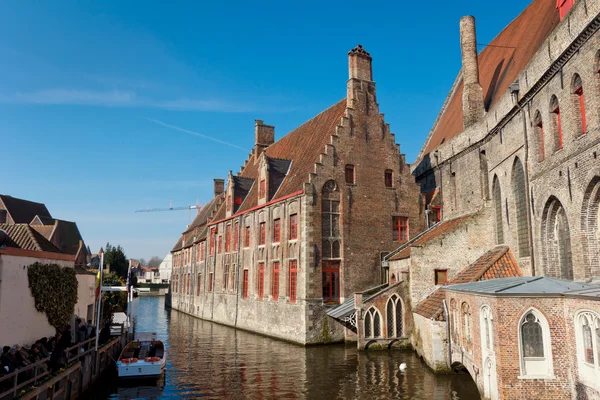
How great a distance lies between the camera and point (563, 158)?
12.8m

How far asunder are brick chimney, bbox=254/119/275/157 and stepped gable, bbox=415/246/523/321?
25.2 metres

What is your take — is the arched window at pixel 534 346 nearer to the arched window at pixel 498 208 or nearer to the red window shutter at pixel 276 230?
the arched window at pixel 498 208

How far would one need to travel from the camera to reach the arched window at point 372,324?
20281 millimetres

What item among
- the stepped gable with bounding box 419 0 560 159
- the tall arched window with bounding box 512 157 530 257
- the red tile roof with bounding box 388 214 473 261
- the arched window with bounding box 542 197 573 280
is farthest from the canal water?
the stepped gable with bounding box 419 0 560 159

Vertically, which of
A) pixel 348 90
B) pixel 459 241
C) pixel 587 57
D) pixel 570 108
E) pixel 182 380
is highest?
pixel 348 90

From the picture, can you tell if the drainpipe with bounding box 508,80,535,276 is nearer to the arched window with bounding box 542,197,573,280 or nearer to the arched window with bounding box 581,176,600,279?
the arched window with bounding box 542,197,573,280

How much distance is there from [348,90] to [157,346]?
15652 mm

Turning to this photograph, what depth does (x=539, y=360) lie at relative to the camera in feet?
33.9

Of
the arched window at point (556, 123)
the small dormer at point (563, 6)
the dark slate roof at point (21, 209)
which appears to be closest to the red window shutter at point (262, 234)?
the arched window at point (556, 123)

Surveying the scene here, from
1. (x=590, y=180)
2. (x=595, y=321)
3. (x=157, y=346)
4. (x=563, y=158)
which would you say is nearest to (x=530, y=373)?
(x=595, y=321)

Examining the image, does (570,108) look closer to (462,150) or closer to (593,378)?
(593,378)

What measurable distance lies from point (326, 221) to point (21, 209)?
31016 millimetres

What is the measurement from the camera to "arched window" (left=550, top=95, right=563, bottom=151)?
44.3 ft

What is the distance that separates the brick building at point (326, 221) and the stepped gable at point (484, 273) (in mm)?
6196
